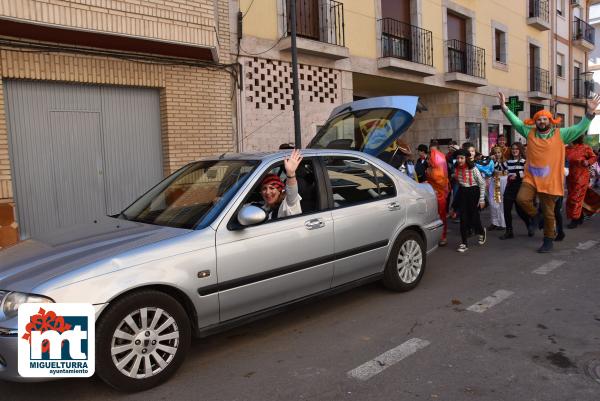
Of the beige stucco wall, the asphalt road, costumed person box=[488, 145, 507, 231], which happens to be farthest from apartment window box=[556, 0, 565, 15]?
the asphalt road

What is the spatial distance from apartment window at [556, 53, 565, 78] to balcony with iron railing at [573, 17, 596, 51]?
5.36 ft

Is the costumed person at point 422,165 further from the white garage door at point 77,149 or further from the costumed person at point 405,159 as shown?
the white garage door at point 77,149

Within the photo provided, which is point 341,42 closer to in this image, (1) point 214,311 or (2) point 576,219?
(2) point 576,219

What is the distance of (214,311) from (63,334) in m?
0.98

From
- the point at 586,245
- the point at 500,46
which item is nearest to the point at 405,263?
the point at 586,245

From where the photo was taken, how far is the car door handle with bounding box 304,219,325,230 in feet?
13.2

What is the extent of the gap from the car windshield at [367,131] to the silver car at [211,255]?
1.73 meters

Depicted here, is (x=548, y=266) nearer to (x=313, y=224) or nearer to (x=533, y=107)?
(x=313, y=224)

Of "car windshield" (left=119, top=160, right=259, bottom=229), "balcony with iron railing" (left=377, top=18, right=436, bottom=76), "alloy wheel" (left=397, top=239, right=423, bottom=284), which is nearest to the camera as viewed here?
"car windshield" (left=119, top=160, right=259, bottom=229)

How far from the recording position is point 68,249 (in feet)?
10.8

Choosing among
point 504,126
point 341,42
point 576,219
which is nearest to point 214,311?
point 576,219

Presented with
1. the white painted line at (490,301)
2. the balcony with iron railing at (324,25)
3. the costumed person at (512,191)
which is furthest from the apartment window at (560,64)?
the white painted line at (490,301)

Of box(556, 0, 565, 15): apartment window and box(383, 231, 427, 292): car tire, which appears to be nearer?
box(383, 231, 427, 292): car tire

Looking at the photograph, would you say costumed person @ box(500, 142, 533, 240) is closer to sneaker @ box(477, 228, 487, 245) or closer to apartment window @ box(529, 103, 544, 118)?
sneaker @ box(477, 228, 487, 245)
